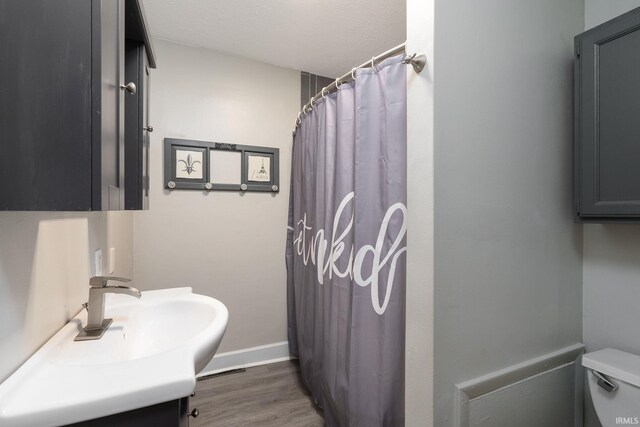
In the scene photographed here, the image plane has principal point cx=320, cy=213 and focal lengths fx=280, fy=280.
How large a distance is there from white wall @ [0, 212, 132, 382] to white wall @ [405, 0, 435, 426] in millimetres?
1106

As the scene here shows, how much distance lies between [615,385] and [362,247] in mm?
1023

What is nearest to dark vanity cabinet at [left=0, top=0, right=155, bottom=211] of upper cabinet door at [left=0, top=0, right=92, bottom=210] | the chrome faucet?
upper cabinet door at [left=0, top=0, right=92, bottom=210]

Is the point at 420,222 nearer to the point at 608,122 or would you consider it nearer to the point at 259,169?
the point at 608,122

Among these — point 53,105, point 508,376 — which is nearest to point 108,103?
point 53,105

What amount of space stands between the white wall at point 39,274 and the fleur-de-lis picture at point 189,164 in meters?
0.88

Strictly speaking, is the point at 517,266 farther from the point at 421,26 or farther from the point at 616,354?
the point at 421,26

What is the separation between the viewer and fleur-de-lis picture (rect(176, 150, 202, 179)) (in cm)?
203

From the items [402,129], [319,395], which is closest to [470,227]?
[402,129]

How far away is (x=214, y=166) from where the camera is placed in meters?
2.14

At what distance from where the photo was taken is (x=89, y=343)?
0.86 meters

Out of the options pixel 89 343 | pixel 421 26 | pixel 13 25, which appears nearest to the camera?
pixel 13 25

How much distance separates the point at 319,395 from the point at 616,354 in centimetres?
144

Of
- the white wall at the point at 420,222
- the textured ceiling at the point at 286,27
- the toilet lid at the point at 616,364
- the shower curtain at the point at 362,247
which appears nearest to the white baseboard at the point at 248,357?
the shower curtain at the point at 362,247

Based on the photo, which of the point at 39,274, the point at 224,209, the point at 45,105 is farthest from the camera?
the point at 224,209
